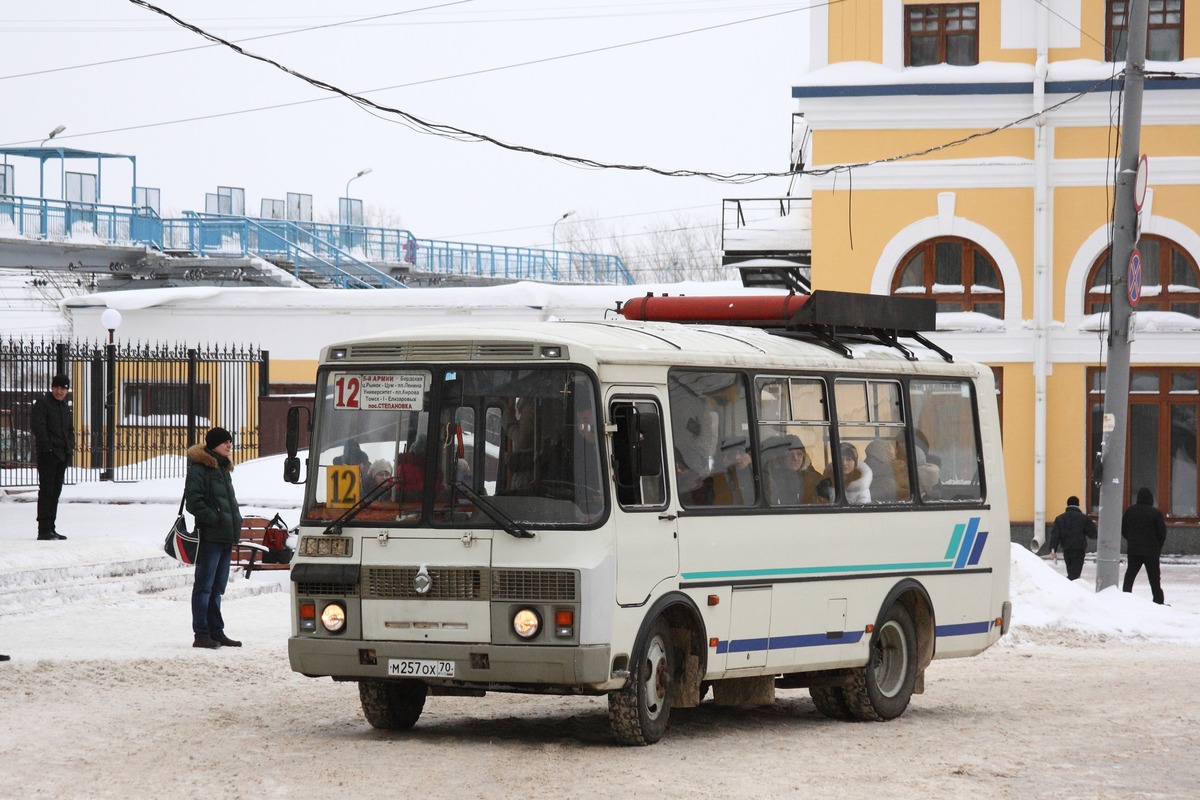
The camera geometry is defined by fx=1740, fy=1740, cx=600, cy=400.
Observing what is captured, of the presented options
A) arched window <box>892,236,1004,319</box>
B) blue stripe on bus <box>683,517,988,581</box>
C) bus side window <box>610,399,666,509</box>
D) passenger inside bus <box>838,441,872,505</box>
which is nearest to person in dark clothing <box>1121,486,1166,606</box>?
arched window <box>892,236,1004,319</box>

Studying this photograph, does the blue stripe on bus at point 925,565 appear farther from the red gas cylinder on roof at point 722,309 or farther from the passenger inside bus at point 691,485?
the red gas cylinder on roof at point 722,309

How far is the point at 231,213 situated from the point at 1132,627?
4697 cm

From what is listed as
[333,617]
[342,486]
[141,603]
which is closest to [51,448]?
[141,603]

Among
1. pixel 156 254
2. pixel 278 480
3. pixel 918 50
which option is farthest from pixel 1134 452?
pixel 156 254

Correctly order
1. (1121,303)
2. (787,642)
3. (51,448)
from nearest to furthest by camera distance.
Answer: (787,642), (1121,303), (51,448)

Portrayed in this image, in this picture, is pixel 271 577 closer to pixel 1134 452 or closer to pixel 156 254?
pixel 1134 452

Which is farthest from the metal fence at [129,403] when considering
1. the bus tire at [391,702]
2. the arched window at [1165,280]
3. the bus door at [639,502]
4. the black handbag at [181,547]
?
the arched window at [1165,280]

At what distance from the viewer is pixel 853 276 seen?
28281 mm

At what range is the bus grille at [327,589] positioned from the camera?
10.2 meters

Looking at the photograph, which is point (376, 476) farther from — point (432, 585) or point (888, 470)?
point (888, 470)

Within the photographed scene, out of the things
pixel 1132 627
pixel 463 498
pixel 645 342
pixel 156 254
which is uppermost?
pixel 156 254

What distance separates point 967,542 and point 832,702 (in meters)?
1.86

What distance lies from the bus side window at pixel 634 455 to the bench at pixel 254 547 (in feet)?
33.5

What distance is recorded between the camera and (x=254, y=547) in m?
19.9
